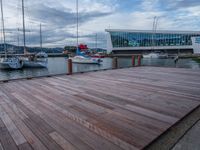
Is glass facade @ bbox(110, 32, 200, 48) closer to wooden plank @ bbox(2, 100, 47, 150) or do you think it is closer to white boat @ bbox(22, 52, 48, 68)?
white boat @ bbox(22, 52, 48, 68)

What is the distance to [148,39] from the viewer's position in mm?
45250

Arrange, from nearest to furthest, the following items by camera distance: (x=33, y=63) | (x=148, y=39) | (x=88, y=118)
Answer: (x=88, y=118)
(x=33, y=63)
(x=148, y=39)

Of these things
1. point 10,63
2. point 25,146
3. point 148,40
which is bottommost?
point 25,146

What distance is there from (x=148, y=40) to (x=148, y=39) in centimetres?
31

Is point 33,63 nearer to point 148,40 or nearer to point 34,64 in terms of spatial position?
point 34,64

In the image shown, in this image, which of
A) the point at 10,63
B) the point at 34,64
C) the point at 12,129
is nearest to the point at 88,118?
the point at 12,129

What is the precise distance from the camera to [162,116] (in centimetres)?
256

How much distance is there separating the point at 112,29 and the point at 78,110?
46242mm

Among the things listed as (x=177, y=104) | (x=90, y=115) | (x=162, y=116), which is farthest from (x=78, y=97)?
(x=177, y=104)

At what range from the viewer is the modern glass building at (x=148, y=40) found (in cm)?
4284

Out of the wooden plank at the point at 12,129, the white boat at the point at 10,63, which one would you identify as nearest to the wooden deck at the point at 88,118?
the wooden plank at the point at 12,129

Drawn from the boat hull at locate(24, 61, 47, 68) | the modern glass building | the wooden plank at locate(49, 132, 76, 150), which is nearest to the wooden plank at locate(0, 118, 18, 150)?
the wooden plank at locate(49, 132, 76, 150)

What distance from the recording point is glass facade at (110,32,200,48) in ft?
141

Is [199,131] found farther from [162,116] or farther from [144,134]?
[144,134]
